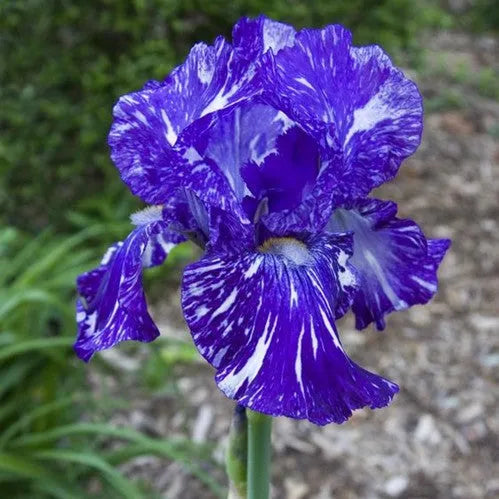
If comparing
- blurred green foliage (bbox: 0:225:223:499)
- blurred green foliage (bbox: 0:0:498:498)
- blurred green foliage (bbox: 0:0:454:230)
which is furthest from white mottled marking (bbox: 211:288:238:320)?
blurred green foliage (bbox: 0:0:454:230)

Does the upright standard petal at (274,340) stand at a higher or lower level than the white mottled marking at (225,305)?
lower

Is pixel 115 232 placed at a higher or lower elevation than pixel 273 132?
lower

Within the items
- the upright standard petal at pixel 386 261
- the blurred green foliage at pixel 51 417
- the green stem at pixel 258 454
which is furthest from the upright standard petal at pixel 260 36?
the blurred green foliage at pixel 51 417

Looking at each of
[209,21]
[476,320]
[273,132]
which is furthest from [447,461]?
[209,21]

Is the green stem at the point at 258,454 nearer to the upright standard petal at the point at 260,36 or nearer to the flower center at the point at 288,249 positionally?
the flower center at the point at 288,249

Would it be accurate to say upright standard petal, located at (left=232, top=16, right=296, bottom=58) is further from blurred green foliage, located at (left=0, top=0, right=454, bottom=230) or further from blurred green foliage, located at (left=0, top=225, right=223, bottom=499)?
blurred green foliage, located at (left=0, top=0, right=454, bottom=230)

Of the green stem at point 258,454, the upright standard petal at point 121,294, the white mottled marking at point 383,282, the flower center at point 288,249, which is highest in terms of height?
the flower center at point 288,249

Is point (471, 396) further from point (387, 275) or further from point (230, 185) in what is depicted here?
point (230, 185)
